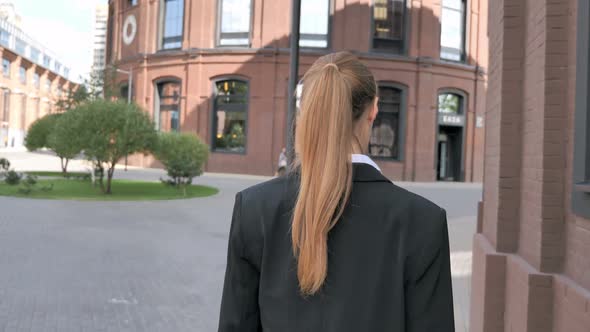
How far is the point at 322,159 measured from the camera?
1593 millimetres

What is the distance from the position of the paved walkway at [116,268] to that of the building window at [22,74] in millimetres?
73374

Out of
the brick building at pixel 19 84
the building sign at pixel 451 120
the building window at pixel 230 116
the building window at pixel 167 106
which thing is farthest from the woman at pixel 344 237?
the brick building at pixel 19 84

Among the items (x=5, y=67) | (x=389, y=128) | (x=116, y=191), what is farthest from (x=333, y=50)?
(x=5, y=67)

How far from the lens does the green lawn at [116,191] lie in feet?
59.3

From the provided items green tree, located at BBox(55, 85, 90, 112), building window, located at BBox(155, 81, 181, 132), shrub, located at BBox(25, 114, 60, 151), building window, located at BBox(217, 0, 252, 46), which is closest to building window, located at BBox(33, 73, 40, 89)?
green tree, located at BBox(55, 85, 90, 112)

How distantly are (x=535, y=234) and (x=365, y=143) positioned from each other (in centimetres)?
266

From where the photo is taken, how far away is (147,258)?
29.0ft

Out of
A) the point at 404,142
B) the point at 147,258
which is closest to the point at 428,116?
the point at 404,142

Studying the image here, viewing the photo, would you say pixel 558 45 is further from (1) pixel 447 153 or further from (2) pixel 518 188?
(1) pixel 447 153

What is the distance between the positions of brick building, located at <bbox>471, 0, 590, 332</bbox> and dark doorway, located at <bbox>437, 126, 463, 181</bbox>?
97.8 ft

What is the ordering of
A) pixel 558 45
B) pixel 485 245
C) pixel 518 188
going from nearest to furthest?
pixel 558 45, pixel 518 188, pixel 485 245

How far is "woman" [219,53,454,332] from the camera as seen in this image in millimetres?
1582

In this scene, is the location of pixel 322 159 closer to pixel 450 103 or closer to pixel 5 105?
pixel 450 103

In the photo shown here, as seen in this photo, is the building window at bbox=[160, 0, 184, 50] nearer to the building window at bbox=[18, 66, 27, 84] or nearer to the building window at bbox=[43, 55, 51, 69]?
the building window at bbox=[18, 66, 27, 84]
